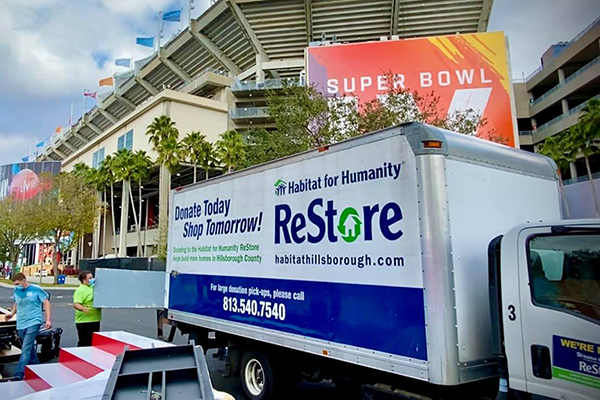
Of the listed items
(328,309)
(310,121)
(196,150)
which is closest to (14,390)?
(328,309)

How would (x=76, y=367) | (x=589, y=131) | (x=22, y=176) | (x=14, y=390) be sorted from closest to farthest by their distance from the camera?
(x=14, y=390) < (x=76, y=367) < (x=589, y=131) < (x=22, y=176)

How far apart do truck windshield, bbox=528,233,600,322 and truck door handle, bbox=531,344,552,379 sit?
0.34 meters

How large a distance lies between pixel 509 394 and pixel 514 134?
40087mm

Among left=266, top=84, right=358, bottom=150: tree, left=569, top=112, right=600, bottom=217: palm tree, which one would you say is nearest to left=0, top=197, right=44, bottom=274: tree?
left=266, top=84, right=358, bottom=150: tree

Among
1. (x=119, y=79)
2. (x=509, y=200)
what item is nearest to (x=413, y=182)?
(x=509, y=200)

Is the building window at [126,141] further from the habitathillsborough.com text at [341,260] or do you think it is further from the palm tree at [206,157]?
the habitathillsborough.com text at [341,260]

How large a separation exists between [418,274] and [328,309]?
50.7 inches

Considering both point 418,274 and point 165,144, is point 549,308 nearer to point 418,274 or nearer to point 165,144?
point 418,274

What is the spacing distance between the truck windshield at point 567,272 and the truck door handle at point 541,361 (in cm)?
34

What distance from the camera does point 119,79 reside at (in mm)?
74438

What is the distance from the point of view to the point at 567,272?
134 inches

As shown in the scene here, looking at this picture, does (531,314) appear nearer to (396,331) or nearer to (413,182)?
(396,331)

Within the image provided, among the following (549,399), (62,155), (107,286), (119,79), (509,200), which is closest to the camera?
(549,399)

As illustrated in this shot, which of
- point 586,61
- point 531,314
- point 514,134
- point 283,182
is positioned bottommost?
point 531,314
